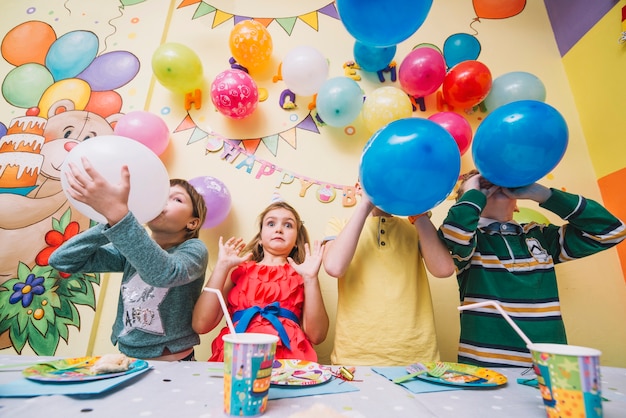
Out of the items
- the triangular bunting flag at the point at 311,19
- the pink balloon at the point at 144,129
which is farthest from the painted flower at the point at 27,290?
the triangular bunting flag at the point at 311,19

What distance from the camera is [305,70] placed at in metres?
1.55

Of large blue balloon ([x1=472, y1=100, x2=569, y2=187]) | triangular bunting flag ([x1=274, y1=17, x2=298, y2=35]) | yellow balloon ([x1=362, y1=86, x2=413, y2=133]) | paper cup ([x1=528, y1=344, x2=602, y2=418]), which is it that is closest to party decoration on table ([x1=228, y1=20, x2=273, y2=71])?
triangular bunting flag ([x1=274, y1=17, x2=298, y2=35])

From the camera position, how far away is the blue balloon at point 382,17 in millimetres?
1026

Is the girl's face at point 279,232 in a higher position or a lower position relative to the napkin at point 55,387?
higher

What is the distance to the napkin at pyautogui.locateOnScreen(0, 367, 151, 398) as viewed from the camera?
0.53 meters

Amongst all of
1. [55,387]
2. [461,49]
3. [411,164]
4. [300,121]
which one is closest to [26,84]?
[300,121]

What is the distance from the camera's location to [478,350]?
3.39 feet

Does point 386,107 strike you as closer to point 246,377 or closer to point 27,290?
point 246,377

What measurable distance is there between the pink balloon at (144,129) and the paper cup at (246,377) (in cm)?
127

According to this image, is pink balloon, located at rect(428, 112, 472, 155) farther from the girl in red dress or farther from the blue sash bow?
the blue sash bow

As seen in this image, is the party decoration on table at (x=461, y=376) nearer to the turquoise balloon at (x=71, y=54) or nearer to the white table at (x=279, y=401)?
the white table at (x=279, y=401)

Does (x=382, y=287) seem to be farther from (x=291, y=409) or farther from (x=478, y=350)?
(x=291, y=409)

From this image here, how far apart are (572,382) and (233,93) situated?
1.44 meters

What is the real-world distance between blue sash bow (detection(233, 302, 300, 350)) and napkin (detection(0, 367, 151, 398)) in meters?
0.42
